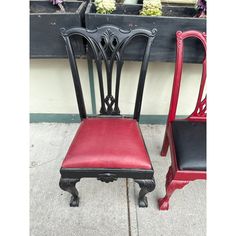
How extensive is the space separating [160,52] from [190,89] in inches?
22.1

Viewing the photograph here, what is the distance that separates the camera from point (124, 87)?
170 cm

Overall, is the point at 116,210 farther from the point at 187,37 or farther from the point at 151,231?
the point at 187,37

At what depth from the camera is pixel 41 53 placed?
1307 mm

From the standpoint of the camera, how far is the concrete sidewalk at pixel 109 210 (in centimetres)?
125

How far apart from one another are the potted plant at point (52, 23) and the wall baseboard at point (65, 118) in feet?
2.33

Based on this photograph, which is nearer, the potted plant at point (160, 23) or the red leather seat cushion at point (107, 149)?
the red leather seat cushion at point (107, 149)

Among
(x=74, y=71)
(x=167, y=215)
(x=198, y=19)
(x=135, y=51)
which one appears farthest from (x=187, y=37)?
(x=167, y=215)

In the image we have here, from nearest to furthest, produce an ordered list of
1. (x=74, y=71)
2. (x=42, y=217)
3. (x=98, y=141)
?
(x=98, y=141) → (x=74, y=71) → (x=42, y=217)

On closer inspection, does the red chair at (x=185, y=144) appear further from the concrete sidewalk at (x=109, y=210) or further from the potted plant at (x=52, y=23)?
the potted plant at (x=52, y=23)

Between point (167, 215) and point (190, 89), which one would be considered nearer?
point (167, 215)

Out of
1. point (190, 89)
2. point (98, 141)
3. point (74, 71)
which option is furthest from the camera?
point (190, 89)

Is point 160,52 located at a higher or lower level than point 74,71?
higher

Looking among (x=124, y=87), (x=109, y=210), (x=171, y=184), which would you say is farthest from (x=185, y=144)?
(x=124, y=87)

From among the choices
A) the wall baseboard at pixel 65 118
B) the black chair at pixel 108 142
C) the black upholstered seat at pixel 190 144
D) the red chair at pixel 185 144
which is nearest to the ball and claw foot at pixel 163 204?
the red chair at pixel 185 144
